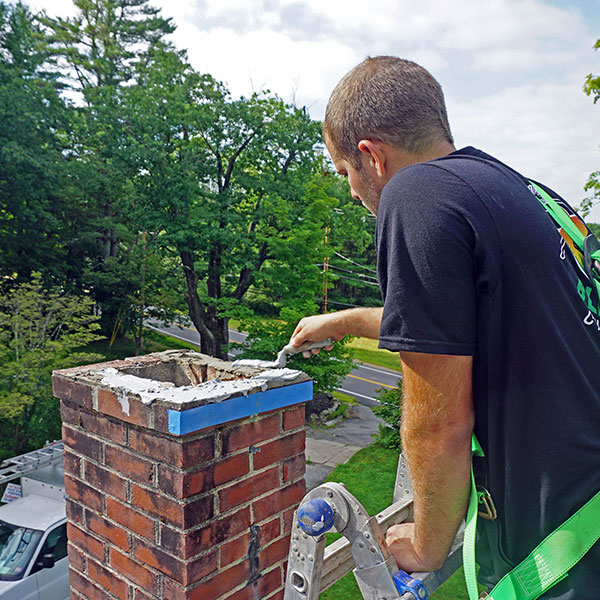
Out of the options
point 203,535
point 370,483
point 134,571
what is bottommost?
point 370,483

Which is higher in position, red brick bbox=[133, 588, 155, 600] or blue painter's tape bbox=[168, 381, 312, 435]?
blue painter's tape bbox=[168, 381, 312, 435]

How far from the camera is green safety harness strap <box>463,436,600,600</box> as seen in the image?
104cm

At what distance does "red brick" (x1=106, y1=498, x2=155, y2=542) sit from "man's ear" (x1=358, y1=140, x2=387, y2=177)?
129 cm

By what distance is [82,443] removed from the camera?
69.2 inches

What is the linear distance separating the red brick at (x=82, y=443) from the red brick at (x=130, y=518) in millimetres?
171

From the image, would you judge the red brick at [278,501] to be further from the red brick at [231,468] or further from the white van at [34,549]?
the white van at [34,549]

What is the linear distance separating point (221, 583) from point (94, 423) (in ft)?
2.32

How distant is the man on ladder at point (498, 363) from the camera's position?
3.40ft

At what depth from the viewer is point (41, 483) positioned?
293 inches

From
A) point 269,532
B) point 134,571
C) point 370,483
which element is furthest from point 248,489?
point 370,483

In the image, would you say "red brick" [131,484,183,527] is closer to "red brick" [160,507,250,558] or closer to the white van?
"red brick" [160,507,250,558]

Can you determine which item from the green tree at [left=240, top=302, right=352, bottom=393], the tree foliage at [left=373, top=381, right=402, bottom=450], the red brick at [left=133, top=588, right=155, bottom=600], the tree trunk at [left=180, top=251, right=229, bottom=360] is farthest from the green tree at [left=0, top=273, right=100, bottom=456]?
the red brick at [left=133, top=588, right=155, bottom=600]

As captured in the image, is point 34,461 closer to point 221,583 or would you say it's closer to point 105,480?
point 105,480

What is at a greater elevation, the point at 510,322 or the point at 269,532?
the point at 510,322
